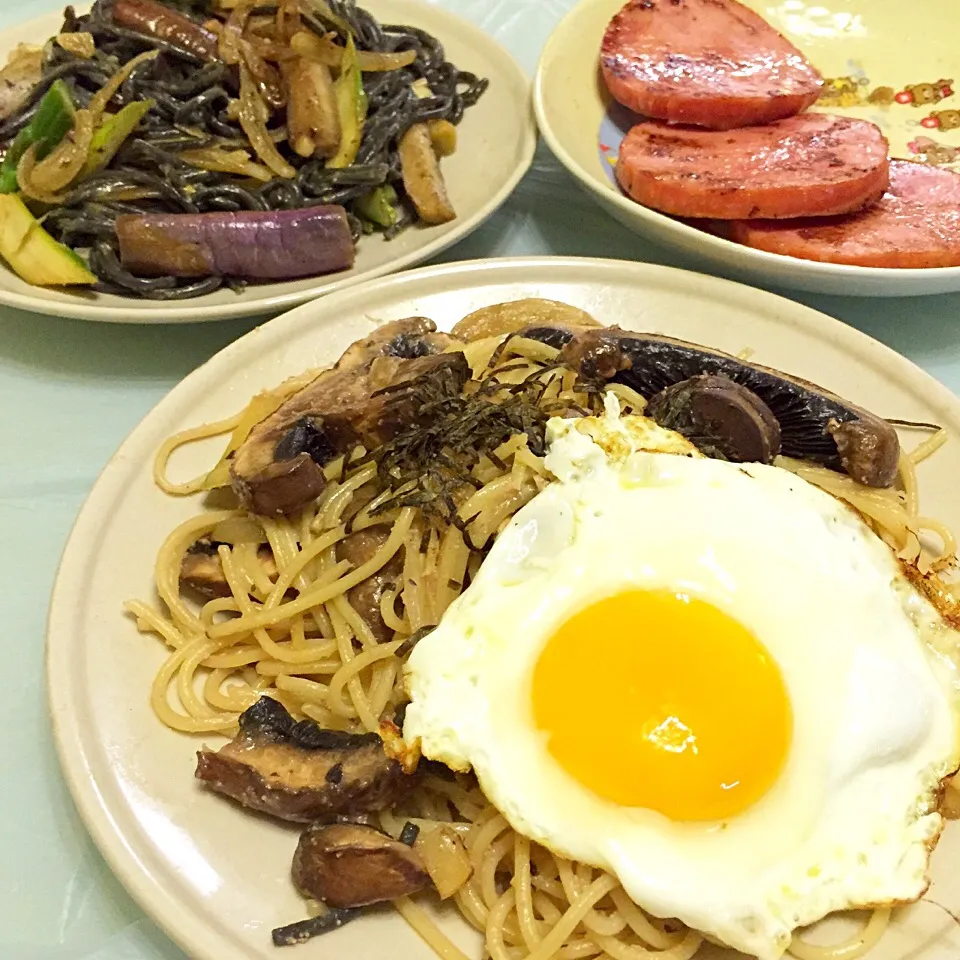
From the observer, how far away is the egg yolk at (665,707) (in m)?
1.84

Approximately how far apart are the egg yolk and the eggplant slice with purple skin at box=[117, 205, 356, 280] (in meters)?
1.89

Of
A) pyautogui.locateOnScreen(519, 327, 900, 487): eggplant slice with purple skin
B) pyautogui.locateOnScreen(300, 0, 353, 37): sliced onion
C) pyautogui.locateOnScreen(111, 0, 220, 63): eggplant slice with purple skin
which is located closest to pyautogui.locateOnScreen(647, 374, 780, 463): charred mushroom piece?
pyautogui.locateOnScreen(519, 327, 900, 487): eggplant slice with purple skin

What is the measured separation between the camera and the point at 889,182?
3.61 meters

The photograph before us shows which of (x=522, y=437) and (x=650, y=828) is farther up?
(x=522, y=437)

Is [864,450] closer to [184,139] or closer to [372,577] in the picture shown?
[372,577]

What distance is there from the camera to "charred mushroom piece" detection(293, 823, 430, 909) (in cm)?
184

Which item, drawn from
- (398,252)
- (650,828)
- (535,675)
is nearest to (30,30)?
(398,252)

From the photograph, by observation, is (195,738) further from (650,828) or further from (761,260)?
(761,260)

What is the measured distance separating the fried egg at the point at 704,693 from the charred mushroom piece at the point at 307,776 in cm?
13

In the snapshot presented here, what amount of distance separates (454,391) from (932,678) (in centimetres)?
133

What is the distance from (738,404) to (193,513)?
1.48 m

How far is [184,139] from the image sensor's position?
3.76 m

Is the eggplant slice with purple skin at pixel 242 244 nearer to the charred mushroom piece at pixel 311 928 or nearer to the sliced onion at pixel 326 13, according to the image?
the sliced onion at pixel 326 13

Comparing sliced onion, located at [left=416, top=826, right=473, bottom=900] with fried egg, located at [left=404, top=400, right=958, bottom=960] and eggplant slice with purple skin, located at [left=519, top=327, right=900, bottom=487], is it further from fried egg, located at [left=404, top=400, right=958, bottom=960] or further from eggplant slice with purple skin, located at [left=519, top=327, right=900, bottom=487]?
eggplant slice with purple skin, located at [left=519, top=327, right=900, bottom=487]
